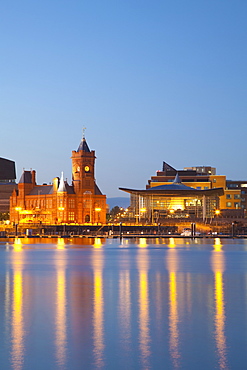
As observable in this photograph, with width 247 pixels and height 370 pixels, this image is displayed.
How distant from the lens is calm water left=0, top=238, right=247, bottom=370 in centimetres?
2039

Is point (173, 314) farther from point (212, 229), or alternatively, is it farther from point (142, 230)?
point (142, 230)

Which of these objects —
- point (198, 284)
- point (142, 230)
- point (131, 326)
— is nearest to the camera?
point (131, 326)

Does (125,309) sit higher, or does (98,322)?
(125,309)

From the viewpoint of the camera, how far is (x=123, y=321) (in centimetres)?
2734

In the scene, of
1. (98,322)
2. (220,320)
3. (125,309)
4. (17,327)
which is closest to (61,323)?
(98,322)

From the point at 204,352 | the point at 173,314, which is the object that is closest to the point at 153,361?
the point at 204,352

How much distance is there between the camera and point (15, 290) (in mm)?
38469

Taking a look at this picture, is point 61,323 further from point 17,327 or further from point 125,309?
point 125,309

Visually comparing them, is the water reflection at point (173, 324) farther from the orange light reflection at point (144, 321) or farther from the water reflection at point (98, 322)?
the water reflection at point (98, 322)

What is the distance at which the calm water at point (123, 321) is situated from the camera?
2039 centimetres

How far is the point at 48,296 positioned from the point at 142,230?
514 feet

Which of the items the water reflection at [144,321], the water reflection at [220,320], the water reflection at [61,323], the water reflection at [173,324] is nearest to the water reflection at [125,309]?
the water reflection at [144,321]

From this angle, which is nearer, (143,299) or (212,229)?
(143,299)

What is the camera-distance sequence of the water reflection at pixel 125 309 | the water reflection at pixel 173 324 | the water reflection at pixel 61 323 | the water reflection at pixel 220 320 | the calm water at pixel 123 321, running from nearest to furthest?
the calm water at pixel 123 321 → the water reflection at pixel 220 320 → the water reflection at pixel 173 324 → the water reflection at pixel 61 323 → the water reflection at pixel 125 309
